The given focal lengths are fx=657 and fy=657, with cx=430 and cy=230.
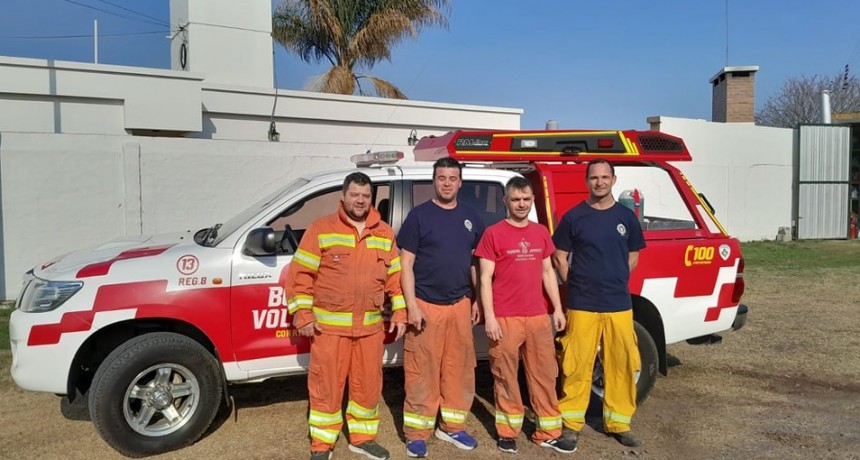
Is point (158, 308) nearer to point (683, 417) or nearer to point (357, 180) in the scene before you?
point (357, 180)

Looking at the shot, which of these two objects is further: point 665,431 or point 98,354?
point 665,431

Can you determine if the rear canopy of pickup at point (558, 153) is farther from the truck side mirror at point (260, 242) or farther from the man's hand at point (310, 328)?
the man's hand at point (310, 328)

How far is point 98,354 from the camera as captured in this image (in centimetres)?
442

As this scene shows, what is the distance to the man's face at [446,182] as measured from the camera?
13.4 feet

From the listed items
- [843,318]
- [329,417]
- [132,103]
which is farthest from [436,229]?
[132,103]

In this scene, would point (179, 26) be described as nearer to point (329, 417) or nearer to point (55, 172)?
point (55, 172)

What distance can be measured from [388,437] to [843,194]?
18.0 m

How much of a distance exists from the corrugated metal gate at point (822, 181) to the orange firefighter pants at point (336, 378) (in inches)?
678

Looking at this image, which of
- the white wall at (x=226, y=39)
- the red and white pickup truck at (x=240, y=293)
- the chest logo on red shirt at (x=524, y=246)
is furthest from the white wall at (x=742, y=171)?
the chest logo on red shirt at (x=524, y=246)

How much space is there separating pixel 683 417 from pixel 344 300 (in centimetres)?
286

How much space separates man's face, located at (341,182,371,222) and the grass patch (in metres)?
11.0

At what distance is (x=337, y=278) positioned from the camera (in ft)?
13.0

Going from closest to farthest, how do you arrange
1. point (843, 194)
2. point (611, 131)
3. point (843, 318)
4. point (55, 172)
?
A: point (611, 131)
point (843, 318)
point (55, 172)
point (843, 194)

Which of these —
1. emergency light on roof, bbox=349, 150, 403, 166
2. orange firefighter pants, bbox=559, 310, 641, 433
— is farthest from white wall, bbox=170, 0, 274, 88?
orange firefighter pants, bbox=559, 310, 641, 433
